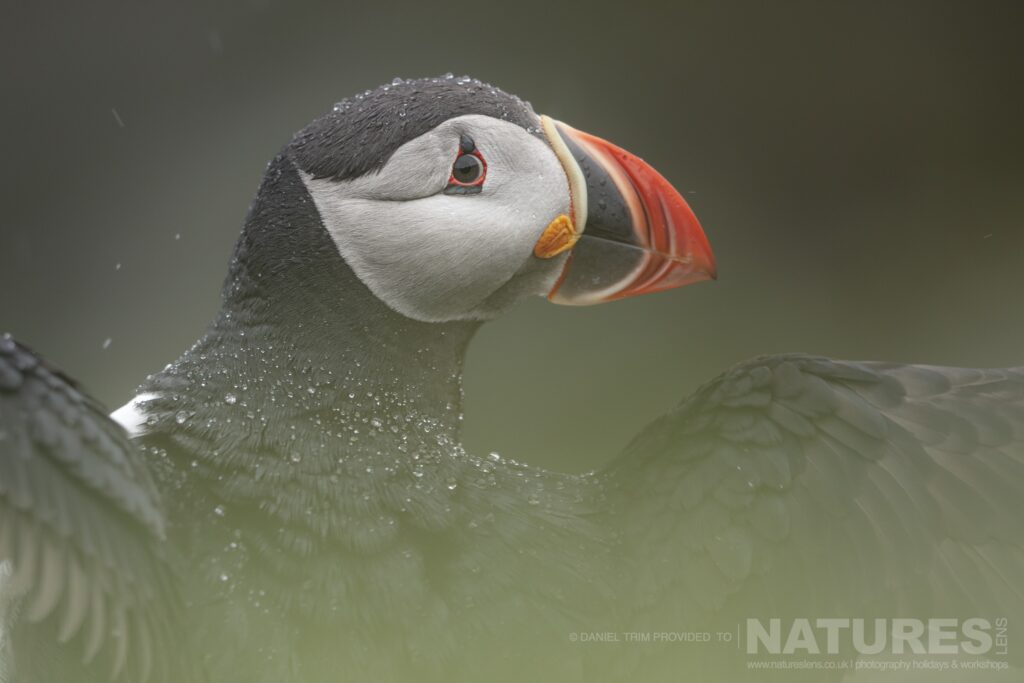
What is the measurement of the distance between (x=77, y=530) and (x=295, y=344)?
21.0 inches

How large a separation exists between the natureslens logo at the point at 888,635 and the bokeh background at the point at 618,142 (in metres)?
2.09

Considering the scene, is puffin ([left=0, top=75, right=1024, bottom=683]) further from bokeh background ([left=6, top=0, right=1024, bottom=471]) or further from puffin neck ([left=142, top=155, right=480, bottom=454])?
bokeh background ([left=6, top=0, right=1024, bottom=471])

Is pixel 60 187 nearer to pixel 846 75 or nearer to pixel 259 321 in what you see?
pixel 259 321

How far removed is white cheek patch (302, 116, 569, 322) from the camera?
6.36ft

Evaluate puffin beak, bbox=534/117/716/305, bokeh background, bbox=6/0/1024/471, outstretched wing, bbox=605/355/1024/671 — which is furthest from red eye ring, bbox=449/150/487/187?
bokeh background, bbox=6/0/1024/471

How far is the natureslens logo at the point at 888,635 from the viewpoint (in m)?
1.86

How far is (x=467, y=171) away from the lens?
1.97 metres

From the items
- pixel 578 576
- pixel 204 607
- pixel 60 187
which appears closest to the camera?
pixel 204 607

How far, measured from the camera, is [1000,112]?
14.0 ft

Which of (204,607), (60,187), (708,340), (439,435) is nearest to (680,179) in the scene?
(708,340)

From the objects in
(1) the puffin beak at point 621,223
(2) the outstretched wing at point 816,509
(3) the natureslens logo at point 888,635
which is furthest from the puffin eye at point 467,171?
(3) the natureslens logo at point 888,635

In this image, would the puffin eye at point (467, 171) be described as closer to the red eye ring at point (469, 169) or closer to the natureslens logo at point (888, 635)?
the red eye ring at point (469, 169)

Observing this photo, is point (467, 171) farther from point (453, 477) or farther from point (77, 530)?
point (77, 530)

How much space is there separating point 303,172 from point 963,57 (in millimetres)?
3179
